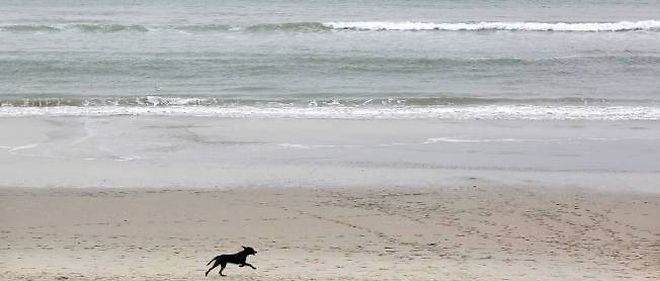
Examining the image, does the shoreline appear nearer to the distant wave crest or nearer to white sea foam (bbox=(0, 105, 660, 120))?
white sea foam (bbox=(0, 105, 660, 120))

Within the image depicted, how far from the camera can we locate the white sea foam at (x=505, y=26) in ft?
110

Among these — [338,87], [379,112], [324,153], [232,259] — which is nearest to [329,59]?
[338,87]

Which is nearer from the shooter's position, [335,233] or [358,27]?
[335,233]

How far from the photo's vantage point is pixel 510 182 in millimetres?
13508

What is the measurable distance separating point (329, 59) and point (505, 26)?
10.5m

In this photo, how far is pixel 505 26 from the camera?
34188mm

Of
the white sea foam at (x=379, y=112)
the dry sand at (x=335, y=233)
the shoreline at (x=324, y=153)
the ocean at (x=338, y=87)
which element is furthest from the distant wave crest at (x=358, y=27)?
the dry sand at (x=335, y=233)

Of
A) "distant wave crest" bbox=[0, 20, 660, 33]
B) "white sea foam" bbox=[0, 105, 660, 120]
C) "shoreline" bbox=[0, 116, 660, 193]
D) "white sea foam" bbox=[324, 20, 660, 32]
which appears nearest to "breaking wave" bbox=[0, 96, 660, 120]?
"white sea foam" bbox=[0, 105, 660, 120]

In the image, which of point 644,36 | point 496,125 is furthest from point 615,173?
point 644,36

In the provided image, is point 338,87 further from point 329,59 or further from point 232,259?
point 232,259

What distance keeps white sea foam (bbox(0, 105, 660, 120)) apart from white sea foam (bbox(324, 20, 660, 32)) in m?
13.8

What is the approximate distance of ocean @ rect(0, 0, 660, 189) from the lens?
14.9 m

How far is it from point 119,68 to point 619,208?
15949 mm

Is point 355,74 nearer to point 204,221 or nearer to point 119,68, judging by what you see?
point 119,68
